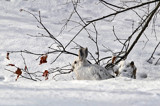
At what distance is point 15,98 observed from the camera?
128 centimetres

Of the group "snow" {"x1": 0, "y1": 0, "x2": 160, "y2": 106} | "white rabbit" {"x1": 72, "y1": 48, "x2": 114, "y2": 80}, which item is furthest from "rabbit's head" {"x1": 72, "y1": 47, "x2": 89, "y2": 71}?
"snow" {"x1": 0, "y1": 0, "x2": 160, "y2": 106}

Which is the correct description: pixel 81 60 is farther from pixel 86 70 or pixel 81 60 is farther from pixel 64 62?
pixel 64 62

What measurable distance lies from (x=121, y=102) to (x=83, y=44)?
2.70 meters

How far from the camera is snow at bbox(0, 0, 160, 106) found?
50.9 inches

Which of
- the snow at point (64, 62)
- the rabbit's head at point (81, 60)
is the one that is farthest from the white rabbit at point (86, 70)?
the snow at point (64, 62)

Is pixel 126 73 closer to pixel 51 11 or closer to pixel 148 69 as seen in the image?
pixel 148 69

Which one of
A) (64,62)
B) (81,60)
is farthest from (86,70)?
(64,62)

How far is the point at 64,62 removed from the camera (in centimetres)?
350

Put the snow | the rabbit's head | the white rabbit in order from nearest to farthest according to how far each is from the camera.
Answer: the snow → the white rabbit → the rabbit's head

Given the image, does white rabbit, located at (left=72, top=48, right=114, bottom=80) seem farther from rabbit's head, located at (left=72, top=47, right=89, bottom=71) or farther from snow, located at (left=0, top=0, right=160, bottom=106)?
snow, located at (left=0, top=0, right=160, bottom=106)

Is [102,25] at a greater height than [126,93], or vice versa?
[102,25]

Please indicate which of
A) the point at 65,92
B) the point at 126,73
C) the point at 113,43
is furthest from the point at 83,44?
the point at 65,92

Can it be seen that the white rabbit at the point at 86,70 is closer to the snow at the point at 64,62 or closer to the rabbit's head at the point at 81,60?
the rabbit's head at the point at 81,60

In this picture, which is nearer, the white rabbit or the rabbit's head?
the white rabbit
